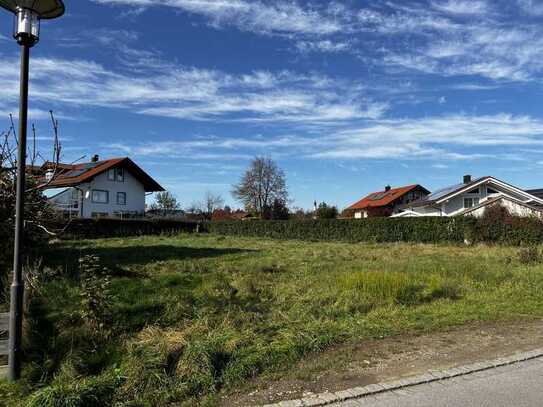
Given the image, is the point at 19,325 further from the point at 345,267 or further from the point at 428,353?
the point at 345,267

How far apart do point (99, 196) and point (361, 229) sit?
2733 cm

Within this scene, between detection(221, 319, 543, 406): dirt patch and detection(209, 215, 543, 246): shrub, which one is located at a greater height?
detection(209, 215, 543, 246): shrub

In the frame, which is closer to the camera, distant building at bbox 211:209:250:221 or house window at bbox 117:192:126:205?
house window at bbox 117:192:126:205

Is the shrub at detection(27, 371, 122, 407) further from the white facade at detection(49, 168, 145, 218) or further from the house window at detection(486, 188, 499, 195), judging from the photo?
the white facade at detection(49, 168, 145, 218)

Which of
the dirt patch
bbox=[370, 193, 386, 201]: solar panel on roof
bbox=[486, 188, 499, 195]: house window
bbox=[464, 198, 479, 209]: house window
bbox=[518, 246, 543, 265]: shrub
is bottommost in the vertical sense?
the dirt patch

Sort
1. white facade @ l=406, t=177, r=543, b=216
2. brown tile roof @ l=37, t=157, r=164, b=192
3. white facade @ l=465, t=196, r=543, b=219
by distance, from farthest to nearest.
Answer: brown tile roof @ l=37, t=157, r=164, b=192 → white facade @ l=406, t=177, r=543, b=216 → white facade @ l=465, t=196, r=543, b=219

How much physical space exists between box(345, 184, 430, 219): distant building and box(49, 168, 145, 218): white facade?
29.2 meters

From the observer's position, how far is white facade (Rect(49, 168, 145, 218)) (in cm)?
4325

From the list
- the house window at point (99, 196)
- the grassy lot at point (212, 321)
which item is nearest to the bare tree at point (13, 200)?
the grassy lot at point (212, 321)

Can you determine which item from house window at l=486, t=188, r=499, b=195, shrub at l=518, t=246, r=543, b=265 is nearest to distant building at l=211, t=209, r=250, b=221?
house window at l=486, t=188, r=499, b=195

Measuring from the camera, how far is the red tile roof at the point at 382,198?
190 feet

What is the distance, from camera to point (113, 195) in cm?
4534

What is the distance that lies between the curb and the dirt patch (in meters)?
0.11

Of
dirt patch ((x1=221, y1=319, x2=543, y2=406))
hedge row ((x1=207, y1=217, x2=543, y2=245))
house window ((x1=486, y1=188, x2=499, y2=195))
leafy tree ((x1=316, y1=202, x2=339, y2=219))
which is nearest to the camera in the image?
dirt patch ((x1=221, y1=319, x2=543, y2=406))
